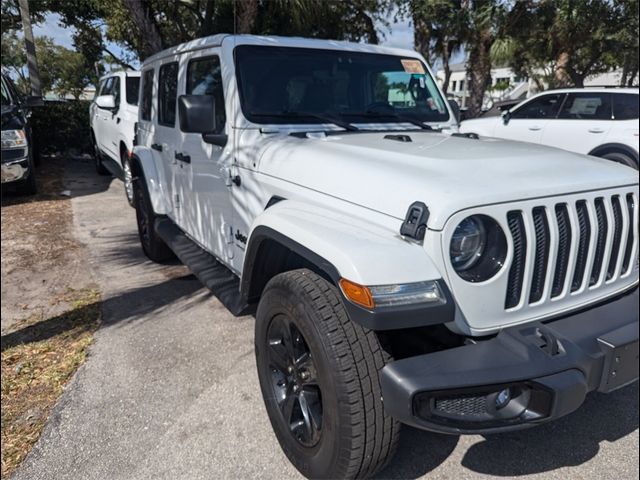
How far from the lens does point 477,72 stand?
A: 10891 mm

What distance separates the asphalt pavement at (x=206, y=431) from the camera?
7.81 feet

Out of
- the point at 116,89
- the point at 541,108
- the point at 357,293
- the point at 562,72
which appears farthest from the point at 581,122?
the point at 357,293

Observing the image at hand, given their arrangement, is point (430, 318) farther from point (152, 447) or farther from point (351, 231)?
point (152, 447)

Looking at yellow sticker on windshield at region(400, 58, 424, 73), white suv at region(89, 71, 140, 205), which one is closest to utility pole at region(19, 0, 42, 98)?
yellow sticker on windshield at region(400, 58, 424, 73)

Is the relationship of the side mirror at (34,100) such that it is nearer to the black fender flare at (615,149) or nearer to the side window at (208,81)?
the side window at (208,81)

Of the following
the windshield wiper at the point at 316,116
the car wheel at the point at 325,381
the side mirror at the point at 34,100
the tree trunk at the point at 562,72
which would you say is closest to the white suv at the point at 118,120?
the side mirror at the point at 34,100

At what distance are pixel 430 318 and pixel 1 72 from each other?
3.94 metres

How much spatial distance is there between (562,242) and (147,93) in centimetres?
415

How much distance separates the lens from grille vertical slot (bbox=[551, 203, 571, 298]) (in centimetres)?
204

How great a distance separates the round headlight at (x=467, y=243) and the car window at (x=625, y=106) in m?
6.94

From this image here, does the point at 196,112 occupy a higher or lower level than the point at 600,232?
higher

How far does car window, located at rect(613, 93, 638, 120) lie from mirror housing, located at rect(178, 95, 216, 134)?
22.6 ft

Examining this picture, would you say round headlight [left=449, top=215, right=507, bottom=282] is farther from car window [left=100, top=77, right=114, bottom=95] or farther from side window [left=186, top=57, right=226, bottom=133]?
car window [left=100, top=77, right=114, bottom=95]

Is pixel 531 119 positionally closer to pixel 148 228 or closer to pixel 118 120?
pixel 148 228
